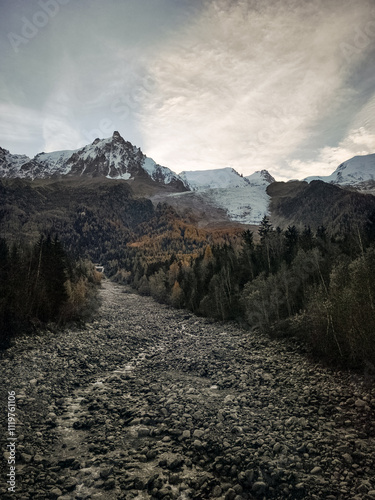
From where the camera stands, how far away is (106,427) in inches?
520

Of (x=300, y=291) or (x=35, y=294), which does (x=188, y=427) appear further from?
(x=300, y=291)

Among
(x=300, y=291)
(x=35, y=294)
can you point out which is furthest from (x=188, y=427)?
(x=300, y=291)

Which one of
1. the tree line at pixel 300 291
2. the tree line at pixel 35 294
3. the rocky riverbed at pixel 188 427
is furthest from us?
the tree line at pixel 35 294

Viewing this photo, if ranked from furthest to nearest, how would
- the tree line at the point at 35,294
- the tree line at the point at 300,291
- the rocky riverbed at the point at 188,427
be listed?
the tree line at the point at 35,294, the tree line at the point at 300,291, the rocky riverbed at the point at 188,427

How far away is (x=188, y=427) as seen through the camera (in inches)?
504

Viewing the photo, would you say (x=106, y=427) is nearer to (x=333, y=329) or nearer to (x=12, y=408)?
(x=12, y=408)

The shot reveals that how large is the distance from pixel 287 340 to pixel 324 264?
14.6 metres

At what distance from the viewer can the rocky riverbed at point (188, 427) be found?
30.3 ft

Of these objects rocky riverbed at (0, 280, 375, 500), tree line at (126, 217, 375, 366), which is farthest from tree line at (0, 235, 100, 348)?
tree line at (126, 217, 375, 366)

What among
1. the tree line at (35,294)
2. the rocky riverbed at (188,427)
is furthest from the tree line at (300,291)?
the tree line at (35,294)

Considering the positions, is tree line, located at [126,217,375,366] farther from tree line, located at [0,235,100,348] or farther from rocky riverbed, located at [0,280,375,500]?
tree line, located at [0,235,100,348]

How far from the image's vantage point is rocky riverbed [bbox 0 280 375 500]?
30.3 feet

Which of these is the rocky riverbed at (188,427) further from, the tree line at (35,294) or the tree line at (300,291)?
the tree line at (35,294)

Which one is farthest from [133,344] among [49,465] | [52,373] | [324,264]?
[324,264]
